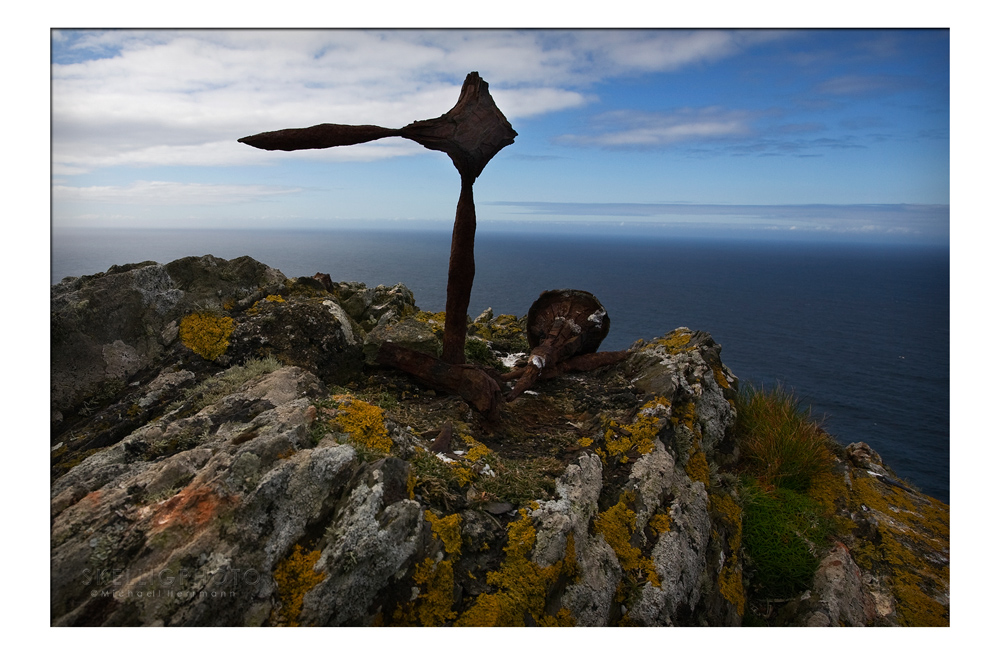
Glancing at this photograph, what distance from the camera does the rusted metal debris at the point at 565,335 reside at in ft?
22.0

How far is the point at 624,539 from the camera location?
13.7 feet

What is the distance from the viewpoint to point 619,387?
6285 millimetres

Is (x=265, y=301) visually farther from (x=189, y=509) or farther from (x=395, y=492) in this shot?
(x=395, y=492)

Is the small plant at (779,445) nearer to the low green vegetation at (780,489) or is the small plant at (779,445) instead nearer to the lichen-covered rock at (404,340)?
the low green vegetation at (780,489)

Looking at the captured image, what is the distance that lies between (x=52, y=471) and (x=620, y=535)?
4.26 m

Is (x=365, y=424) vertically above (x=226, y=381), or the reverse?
(x=226, y=381)

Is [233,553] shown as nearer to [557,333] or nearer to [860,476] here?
[557,333]

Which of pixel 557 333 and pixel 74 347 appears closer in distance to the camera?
pixel 74 347

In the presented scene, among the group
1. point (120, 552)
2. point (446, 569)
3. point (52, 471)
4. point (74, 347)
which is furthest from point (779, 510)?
point (74, 347)

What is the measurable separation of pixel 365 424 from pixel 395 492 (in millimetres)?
737

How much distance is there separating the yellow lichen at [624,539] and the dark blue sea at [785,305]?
11.8 feet

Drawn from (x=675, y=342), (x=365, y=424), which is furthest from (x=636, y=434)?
(x=365, y=424)

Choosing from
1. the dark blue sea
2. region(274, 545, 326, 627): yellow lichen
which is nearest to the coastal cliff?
region(274, 545, 326, 627): yellow lichen

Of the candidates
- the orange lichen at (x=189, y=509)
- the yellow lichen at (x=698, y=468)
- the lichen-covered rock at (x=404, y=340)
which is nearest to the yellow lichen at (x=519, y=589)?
the orange lichen at (x=189, y=509)
